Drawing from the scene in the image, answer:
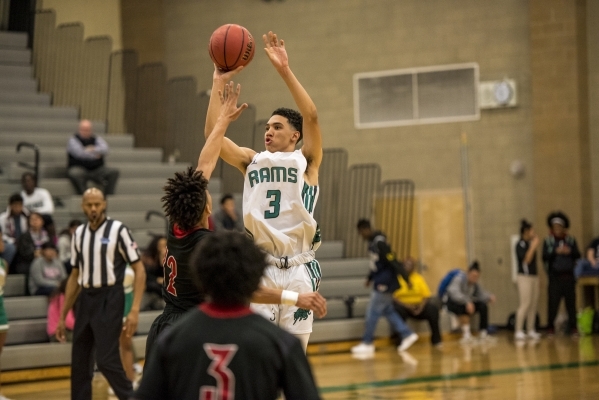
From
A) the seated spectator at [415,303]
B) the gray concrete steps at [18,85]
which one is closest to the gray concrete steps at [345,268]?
the seated spectator at [415,303]

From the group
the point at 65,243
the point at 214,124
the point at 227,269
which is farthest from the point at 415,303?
the point at 227,269

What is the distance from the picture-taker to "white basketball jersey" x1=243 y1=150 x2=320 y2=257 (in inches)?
208

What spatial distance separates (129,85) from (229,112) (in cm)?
1220

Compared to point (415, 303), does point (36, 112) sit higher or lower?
higher

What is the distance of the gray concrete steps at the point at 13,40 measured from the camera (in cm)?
1683

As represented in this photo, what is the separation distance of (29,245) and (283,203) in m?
7.30

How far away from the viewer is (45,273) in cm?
1162

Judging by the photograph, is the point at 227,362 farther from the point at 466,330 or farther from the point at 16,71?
the point at 16,71

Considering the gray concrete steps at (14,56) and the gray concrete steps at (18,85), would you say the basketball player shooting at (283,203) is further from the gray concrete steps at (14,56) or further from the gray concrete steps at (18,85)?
the gray concrete steps at (14,56)

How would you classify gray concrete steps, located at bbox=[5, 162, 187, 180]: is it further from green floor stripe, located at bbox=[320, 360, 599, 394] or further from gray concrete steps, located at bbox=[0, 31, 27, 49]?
green floor stripe, located at bbox=[320, 360, 599, 394]

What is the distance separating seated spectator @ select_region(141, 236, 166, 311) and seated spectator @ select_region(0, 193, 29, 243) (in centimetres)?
176

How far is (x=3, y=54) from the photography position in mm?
16562

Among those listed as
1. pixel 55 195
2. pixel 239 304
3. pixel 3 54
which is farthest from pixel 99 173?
pixel 239 304

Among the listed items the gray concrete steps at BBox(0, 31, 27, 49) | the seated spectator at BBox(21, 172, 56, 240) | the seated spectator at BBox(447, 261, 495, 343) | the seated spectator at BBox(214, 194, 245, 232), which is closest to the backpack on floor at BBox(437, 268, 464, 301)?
the seated spectator at BBox(447, 261, 495, 343)
